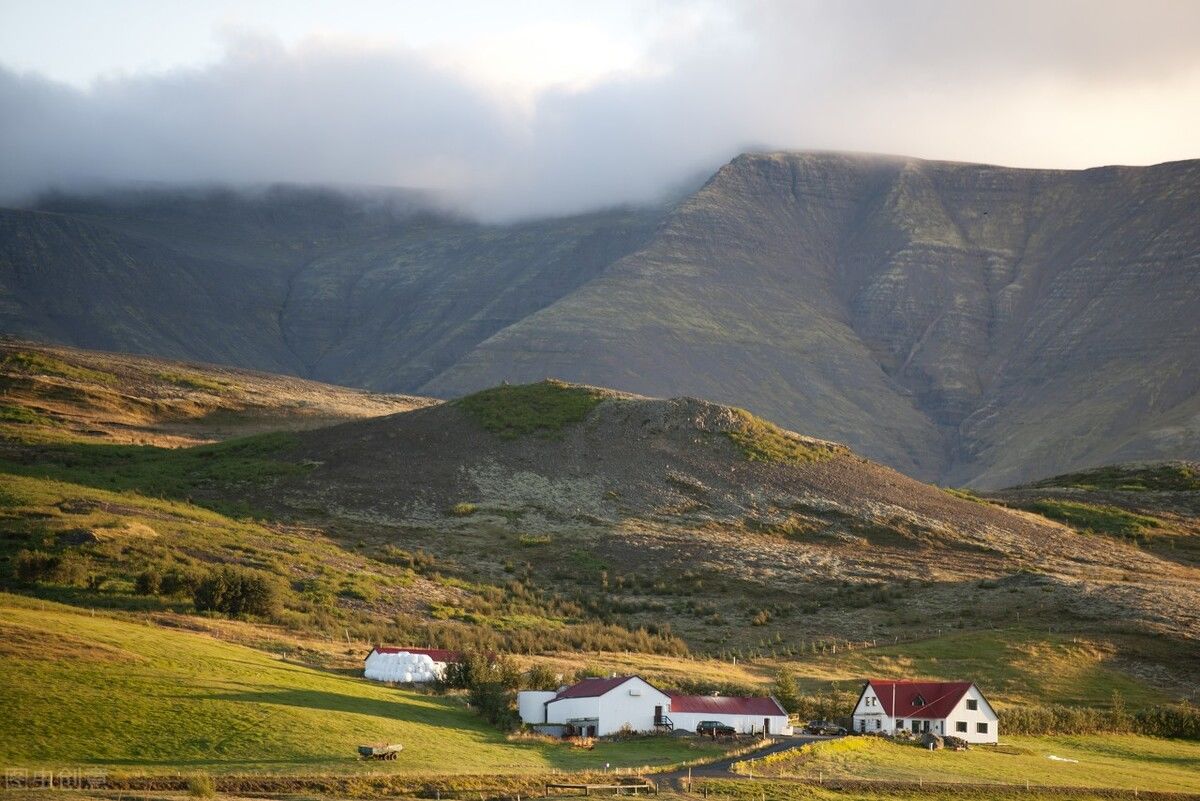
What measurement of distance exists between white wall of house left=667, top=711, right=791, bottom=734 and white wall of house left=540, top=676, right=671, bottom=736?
0.62 metres

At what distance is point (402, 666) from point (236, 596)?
13111mm

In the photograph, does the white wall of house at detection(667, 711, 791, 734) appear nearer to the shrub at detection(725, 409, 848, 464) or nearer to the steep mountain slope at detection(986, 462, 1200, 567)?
the shrub at detection(725, 409, 848, 464)

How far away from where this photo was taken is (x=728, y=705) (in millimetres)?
59438

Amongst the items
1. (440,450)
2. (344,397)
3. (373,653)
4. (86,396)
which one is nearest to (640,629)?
(373,653)

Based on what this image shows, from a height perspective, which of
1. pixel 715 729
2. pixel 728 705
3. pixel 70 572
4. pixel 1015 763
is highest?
pixel 70 572

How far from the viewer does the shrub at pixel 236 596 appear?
72.2 meters

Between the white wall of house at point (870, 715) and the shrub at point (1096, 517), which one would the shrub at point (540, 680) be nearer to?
the white wall of house at point (870, 715)

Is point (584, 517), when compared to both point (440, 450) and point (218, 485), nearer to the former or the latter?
point (440, 450)

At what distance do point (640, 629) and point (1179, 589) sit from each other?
32.8m

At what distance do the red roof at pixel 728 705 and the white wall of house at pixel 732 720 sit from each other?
0.42 ft

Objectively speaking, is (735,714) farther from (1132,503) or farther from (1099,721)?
(1132,503)

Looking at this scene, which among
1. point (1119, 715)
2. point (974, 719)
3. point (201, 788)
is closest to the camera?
point (201, 788)

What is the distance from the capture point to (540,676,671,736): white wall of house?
5734 cm

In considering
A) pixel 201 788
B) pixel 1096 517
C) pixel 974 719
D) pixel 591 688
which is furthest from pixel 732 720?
pixel 1096 517
